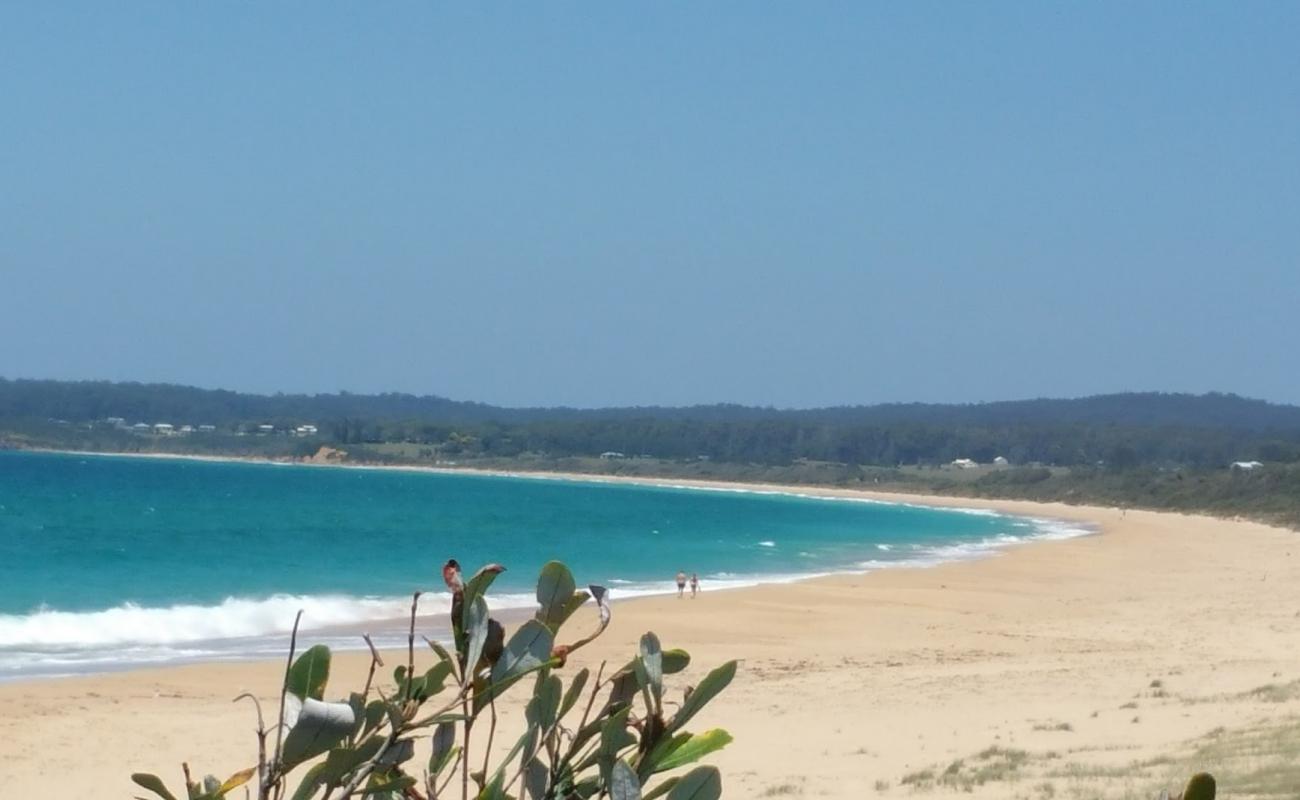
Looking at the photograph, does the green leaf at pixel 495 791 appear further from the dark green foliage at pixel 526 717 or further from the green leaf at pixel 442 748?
the green leaf at pixel 442 748

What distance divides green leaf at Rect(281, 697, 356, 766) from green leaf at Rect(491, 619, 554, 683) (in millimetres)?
203

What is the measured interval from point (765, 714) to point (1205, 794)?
1389cm

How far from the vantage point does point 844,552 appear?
4972cm

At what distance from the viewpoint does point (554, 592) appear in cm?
167

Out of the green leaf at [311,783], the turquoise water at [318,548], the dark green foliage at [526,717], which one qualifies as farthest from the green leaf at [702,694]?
the turquoise water at [318,548]

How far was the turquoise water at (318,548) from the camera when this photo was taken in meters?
25.5

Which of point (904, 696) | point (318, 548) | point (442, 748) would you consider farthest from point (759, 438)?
point (442, 748)

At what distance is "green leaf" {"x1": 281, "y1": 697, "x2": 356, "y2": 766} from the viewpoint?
53.7 inches

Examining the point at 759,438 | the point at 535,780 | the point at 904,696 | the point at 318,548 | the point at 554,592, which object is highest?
the point at 759,438

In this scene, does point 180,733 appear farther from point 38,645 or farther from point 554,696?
point 554,696

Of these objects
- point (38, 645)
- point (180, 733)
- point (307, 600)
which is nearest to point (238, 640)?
point (38, 645)

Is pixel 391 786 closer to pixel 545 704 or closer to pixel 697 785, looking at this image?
pixel 545 704

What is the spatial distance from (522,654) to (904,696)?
15209 millimetres

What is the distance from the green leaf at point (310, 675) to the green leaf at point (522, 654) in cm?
17
